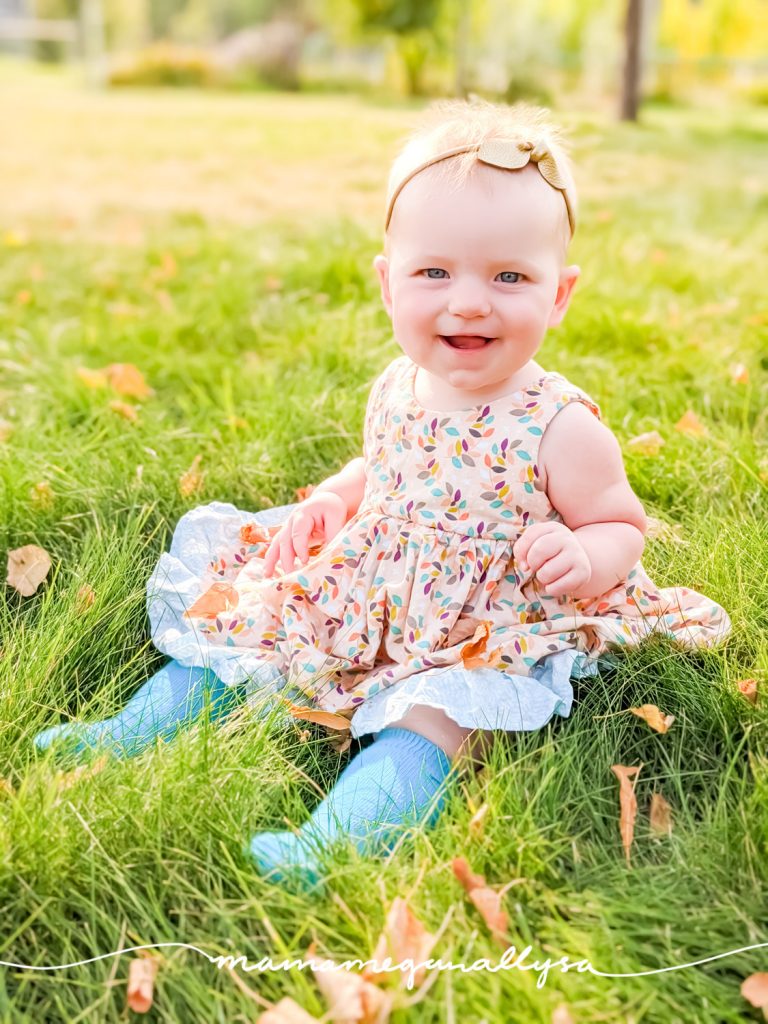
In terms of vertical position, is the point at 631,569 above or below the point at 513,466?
below

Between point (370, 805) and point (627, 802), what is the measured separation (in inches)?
14.7

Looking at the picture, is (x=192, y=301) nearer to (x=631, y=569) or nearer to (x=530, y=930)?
(x=631, y=569)

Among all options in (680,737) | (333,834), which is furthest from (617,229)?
(333,834)

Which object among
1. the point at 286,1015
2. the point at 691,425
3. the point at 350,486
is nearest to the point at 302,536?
the point at 350,486

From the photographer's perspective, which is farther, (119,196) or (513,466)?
(119,196)

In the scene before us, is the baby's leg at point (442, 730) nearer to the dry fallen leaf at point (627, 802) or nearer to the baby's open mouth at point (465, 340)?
the dry fallen leaf at point (627, 802)

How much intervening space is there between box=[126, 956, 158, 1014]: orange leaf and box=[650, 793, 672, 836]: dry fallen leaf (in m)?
0.71

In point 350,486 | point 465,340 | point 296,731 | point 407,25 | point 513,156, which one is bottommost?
point 296,731

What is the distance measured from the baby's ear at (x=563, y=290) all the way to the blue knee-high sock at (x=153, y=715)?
882 millimetres

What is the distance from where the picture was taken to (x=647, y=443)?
2564 mm

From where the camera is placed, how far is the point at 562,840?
147cm

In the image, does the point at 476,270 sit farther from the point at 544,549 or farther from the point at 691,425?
the point at 691,425

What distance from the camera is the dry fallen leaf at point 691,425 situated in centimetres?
263

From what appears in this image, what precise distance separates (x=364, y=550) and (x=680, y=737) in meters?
0.65
